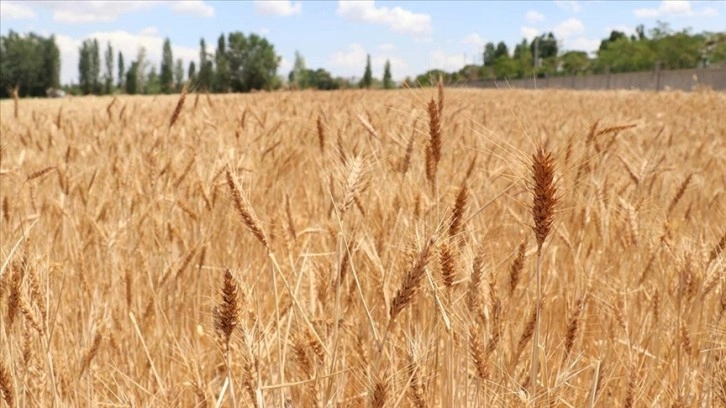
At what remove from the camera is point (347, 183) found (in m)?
1.12

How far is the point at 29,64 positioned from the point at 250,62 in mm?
22663

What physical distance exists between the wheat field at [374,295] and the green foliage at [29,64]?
233ft

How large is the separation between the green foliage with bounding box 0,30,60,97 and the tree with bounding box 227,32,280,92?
18.4 metres

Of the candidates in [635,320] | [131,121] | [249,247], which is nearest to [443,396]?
[635,320]

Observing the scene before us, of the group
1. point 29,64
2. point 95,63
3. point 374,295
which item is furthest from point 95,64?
point 374,295

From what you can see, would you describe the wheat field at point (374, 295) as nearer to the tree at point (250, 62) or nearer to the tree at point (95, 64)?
the tree at point (250, 62)

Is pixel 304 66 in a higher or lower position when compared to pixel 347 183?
higher

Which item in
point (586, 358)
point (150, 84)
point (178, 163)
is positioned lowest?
point (586, 358)

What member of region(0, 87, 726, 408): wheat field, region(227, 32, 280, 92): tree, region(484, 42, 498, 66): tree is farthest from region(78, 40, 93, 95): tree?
region(0, 87, 726, 408): wheat field

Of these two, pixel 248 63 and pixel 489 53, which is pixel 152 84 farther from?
pixel 489 53

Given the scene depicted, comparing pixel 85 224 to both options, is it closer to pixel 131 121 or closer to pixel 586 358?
pixel 586 358

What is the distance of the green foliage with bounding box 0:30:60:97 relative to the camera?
65125 mm

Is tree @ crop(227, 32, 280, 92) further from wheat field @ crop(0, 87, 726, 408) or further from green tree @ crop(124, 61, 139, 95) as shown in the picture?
wheat field @ crop(0, 87, 726, 408)

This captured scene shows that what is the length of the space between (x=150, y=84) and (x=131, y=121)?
217ft
